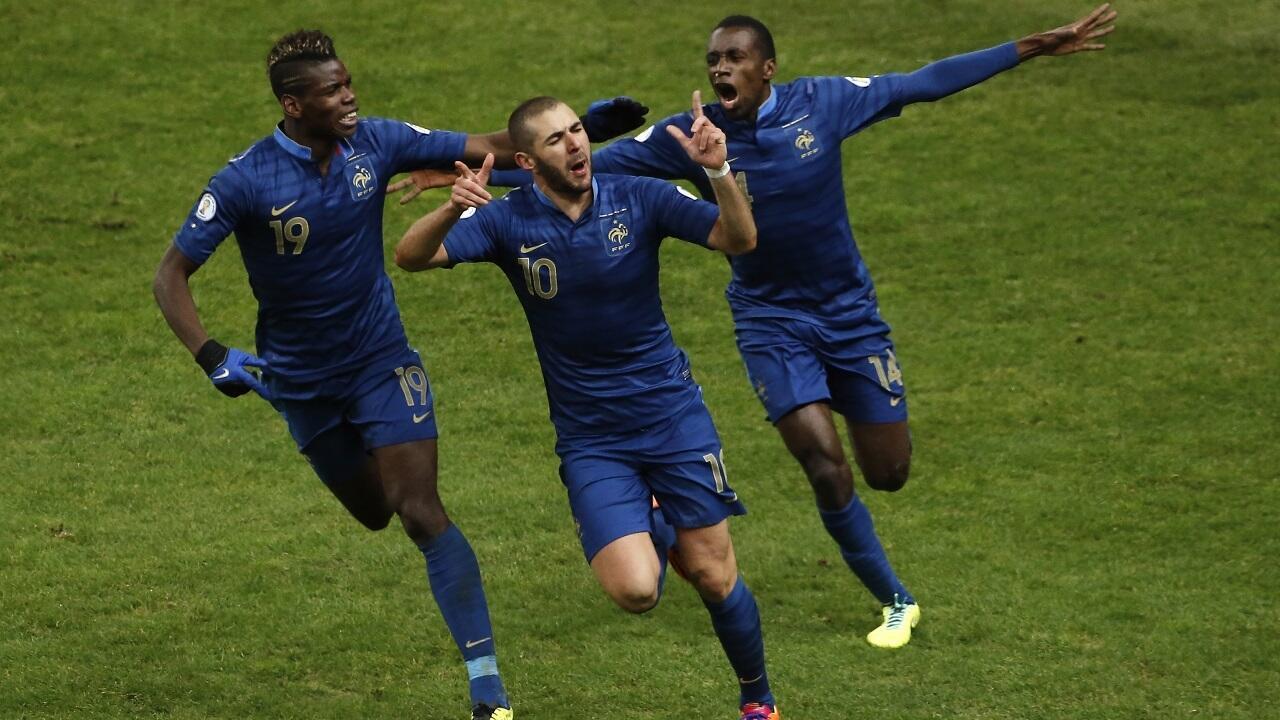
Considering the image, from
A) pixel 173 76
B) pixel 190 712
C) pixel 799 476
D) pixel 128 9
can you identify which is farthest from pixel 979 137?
pixel 190 712

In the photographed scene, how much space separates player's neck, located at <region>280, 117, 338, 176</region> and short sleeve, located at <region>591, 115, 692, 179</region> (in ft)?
4.78

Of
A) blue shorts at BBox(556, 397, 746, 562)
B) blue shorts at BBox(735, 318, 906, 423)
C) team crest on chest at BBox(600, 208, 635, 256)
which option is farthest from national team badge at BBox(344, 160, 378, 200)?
blue shorts at BBox(735, 318, 906, 423)

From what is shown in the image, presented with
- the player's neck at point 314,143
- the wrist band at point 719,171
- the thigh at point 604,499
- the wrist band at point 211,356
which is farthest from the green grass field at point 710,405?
the wrist band at point 719,171

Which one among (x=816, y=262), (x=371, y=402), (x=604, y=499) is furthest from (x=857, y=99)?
(x=371, y=402)

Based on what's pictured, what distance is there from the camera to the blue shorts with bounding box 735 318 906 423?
959cm

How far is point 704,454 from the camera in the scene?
840 centimetres

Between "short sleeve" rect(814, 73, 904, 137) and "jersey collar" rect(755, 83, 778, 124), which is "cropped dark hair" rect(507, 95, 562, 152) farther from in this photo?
"short sleeve" rect(814, 73, 904, 137)

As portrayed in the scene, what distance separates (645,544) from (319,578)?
9.61 ft

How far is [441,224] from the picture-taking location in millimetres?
7965

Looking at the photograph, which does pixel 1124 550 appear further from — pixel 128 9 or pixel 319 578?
pixel 128 9

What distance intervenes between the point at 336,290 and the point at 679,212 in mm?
1802

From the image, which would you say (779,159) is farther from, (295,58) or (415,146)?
(295,58)

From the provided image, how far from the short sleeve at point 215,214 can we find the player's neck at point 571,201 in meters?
1.44

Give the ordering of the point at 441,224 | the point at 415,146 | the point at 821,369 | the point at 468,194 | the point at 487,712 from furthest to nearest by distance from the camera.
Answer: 1. the point at 821,369
2. the point at 415,146
3. the point at 487,712
4. the point at 441,224
5. the point at 468,194
